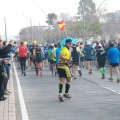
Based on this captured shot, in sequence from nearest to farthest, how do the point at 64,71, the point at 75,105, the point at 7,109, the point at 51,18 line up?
1. the point at 7,109
2. the point at 75,105
3. the point at 64,71
4. the point at 51,18

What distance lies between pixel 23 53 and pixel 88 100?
1111 centimetres

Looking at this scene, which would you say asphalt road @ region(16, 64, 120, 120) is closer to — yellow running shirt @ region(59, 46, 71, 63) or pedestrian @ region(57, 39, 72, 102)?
pedestrian @ region(57, 39, 72, 102)

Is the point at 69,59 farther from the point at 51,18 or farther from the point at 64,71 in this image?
the point at 51,18

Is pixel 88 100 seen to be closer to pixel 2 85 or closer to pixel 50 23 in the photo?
pixel 2 85

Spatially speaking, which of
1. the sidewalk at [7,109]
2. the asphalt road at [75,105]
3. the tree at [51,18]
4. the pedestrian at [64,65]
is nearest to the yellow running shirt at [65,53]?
the pedestrian at [64,65]

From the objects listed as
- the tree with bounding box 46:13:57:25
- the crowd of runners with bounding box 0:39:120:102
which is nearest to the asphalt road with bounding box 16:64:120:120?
the crowd of runners with bounding box 0:39:120:102

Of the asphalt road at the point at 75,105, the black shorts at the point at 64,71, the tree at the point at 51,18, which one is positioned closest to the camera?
the asphalt road at the point at 75,105

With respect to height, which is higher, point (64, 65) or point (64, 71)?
point (64, 65)

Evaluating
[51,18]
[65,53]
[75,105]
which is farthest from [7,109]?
[51,18]

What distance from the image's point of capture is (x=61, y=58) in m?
12.6

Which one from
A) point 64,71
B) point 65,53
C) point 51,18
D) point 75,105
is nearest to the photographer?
point 75,105

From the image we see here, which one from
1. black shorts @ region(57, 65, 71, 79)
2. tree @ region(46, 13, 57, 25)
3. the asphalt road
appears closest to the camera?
the asphalt road

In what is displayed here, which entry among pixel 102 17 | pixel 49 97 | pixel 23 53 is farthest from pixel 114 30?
pixel 49 97

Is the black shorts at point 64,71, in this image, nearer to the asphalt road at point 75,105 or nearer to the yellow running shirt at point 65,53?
the yellow running shirt at point 65,53
